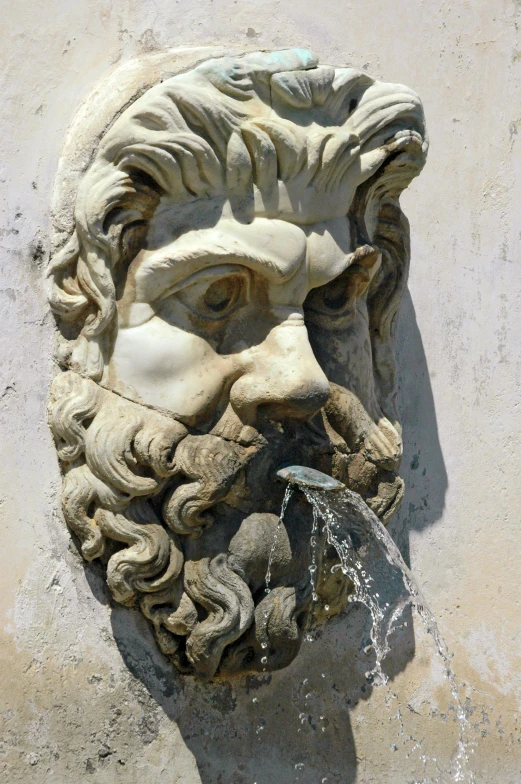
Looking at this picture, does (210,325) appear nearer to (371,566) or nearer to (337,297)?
(337,297)

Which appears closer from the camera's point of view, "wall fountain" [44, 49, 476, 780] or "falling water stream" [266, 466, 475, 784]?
"wall fountain" [44, 49, 476, 780]

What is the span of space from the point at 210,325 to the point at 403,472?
0.64m

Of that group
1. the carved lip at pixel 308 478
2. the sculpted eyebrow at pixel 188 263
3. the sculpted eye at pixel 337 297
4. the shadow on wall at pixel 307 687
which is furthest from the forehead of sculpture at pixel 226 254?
the shadow on wall at pixel 307 687

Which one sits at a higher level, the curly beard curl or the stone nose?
the stone nose

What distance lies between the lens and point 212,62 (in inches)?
82.6

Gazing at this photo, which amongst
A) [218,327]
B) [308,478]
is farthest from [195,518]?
[218,327]

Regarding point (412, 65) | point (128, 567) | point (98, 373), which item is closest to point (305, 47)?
point (412, 65)

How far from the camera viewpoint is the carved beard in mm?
2107

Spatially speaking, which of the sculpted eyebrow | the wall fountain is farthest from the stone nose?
the sculpted eyebrow

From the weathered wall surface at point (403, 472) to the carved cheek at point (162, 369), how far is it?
0.52 feet

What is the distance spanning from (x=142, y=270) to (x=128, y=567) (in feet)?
1.67

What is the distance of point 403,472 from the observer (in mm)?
2580

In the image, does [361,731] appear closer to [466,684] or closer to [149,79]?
[466,684]

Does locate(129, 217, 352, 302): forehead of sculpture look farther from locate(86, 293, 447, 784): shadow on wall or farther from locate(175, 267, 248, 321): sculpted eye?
locate(86, 293, 447, 784): shadow on wall
